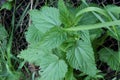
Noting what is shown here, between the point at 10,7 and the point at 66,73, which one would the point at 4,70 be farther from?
the point at 66,73

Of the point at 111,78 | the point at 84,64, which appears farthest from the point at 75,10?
the point at 111,78

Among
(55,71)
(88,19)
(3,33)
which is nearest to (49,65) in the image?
(55,71)

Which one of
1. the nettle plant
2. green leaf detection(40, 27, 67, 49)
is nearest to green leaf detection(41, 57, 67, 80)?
the nettle plant

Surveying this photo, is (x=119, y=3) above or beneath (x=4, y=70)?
above

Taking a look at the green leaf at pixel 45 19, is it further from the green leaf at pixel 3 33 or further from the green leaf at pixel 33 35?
the green leaf at pixel 3 33

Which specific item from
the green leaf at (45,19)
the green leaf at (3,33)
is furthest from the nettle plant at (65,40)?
the green leaf at (3,33)

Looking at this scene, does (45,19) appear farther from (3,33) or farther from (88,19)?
(3,33)
